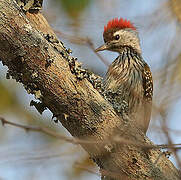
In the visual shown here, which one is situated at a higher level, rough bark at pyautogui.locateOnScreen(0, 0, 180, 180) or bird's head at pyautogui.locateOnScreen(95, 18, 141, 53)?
bird's head at pyautogui.locateOnScreen(95, 18, 141, 53)

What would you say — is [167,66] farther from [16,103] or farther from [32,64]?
[16,103]

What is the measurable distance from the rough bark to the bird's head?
2624 millimetres

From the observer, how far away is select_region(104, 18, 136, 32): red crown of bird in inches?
236

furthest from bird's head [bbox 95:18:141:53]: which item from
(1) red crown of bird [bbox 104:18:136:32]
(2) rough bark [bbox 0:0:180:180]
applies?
(2) rough bark [bbox 0:0:180:180]

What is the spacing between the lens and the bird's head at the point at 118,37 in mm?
5957

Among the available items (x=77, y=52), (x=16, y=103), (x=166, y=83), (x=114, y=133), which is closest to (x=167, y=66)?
(x=166, y=83)

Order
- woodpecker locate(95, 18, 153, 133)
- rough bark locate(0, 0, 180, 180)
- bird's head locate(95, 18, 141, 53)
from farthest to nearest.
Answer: bird's head locate(95, 18, 141, 53) < woodpecker locate(95, 18, 153, 133) < rough bark locate(0, 0, 180, 180)

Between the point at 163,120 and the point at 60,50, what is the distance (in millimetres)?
1268

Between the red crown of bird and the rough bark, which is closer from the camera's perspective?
the rough bark

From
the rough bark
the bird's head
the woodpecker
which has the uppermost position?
the bird's head

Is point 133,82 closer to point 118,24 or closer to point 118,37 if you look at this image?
point 118,37

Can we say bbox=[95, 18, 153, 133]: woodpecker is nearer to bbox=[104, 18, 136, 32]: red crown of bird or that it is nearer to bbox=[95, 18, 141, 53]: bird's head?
bbox=[95, 18, 141, 53]: bird's head

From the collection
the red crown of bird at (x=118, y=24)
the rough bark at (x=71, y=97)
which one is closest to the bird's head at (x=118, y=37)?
the red crown of bird at (x=118, y=24)

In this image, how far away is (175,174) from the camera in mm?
3383
